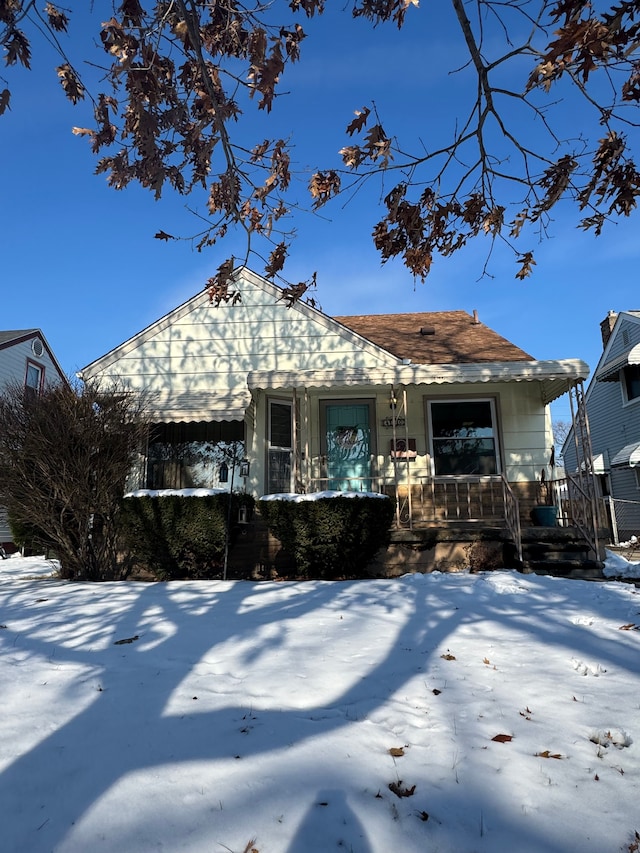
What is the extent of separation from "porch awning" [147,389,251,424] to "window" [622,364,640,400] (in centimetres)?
1486

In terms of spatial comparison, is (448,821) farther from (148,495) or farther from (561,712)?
(148,495)

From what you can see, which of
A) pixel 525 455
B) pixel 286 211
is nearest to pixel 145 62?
pixel 286 211

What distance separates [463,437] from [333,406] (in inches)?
106

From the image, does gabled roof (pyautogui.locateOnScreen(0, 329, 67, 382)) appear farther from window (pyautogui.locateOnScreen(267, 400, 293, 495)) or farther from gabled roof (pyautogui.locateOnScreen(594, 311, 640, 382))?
gabled roof (pyautogui.locateOnScreen(594, 311, 640, 382))

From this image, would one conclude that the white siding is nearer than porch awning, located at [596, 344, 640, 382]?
Yes

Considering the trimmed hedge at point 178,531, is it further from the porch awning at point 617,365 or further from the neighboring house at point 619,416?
the porch awning at point 617,365

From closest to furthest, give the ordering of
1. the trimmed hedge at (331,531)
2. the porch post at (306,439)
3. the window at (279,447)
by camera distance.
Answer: the trimmed hedge at (331,531) → the porch post at (306,439) → the window at (279,447)

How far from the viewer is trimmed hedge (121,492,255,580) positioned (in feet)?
26.3

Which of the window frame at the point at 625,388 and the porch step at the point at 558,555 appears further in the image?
the window frame at the point at 625,388

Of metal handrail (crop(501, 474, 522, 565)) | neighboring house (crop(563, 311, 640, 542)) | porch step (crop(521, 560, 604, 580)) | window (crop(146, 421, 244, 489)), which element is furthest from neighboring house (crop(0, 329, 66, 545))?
neighboring house (crop(563, 311, 640, 542))

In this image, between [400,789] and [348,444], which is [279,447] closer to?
[348,444]

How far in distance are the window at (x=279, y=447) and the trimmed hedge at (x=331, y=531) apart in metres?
2.71

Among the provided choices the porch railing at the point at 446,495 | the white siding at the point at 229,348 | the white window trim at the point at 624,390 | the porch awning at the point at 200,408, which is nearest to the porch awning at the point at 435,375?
the porch awning at the point at 200,408

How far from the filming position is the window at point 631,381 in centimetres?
1920
